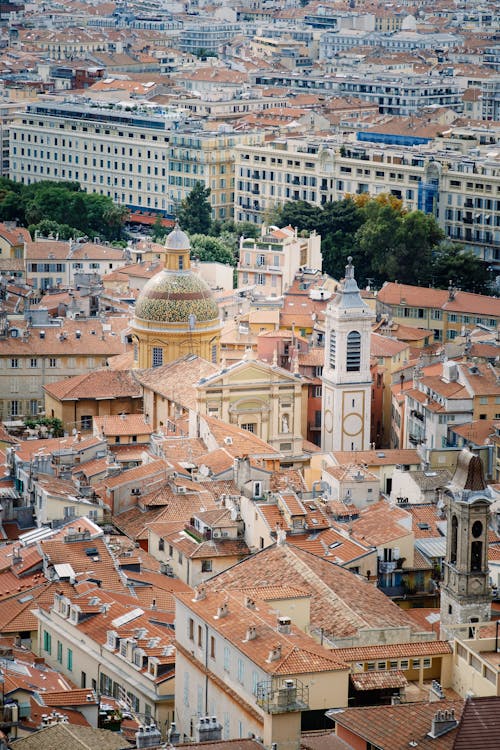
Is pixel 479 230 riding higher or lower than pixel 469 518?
lower

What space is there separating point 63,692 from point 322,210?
88966 millimetres

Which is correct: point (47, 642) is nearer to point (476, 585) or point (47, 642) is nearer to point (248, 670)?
point (248, 670)

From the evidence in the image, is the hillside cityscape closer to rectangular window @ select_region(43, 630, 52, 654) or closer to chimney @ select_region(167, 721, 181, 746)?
rectangular window @ select_region(43, 630, 52, 654)

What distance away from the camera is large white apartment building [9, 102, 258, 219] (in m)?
166

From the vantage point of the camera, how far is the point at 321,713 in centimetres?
5506

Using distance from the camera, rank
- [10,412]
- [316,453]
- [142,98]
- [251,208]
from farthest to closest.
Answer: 1. [142,98]
2. [251,208]
3. [10,412]
4. [316,453]

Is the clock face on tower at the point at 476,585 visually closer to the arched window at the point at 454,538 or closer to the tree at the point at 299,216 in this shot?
the arched window at the point at 454,538

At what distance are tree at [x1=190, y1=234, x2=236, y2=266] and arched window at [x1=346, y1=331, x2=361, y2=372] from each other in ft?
135

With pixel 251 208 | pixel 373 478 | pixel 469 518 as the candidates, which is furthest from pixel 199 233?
pixel 469 518

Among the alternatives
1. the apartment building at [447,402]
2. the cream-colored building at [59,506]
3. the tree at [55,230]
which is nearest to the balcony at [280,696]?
the cream-colored building at [59,506]

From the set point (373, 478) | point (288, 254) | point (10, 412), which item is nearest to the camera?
point (373, 478)

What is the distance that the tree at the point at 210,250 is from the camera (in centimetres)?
13250

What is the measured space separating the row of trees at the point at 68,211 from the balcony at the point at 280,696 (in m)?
93.3

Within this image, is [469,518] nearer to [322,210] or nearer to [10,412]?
[10,412]
